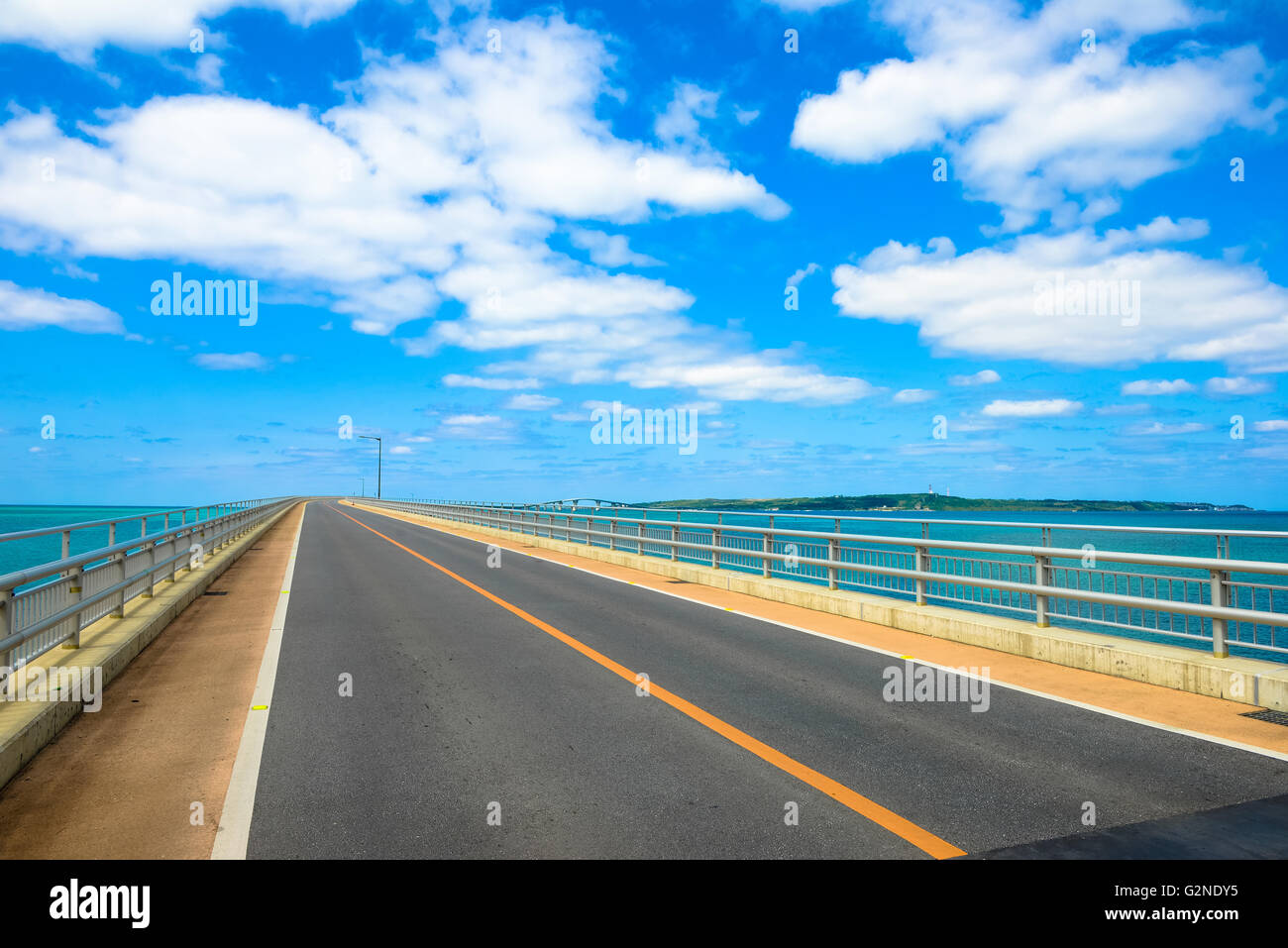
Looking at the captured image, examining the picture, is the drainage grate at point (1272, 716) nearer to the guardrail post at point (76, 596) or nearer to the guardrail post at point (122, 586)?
the guardrail post at point (76, 596)

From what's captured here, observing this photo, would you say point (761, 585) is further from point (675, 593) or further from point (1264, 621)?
point (1264, 621)

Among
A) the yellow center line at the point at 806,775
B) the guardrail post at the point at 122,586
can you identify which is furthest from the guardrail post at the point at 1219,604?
the guardrail post at the point at 122,586

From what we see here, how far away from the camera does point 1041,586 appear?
31.6 feet

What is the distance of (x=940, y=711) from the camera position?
698cm

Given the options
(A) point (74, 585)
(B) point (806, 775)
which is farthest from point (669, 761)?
(A) point (74, 585)

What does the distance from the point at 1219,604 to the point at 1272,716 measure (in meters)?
1.34

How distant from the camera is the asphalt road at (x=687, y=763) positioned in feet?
14.3

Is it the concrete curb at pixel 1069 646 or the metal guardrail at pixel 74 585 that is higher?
the metal guardrail at pixel 74 585

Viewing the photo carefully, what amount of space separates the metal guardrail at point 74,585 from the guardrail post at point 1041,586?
9.82m

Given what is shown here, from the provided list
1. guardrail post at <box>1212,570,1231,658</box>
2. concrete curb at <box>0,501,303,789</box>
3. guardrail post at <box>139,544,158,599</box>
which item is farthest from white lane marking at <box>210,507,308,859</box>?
guardrail post at <box>1212,570,1231,658</box>

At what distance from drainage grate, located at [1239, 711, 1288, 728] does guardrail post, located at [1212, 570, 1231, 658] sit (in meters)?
0.94

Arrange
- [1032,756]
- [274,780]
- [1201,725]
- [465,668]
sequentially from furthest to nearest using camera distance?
[465,668] → [1201,725] → [1032,756] → [274,780]
